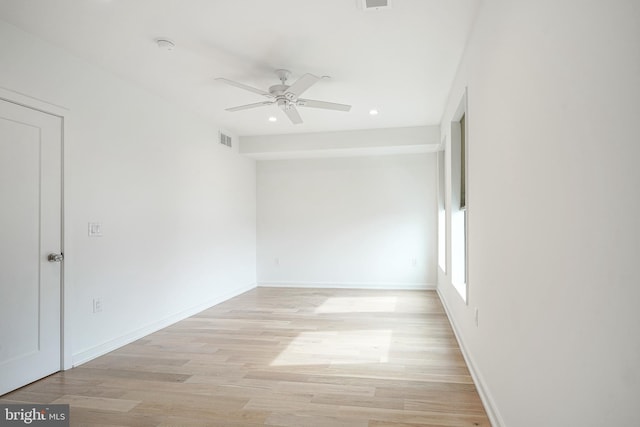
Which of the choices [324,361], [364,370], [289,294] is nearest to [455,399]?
[364,370]

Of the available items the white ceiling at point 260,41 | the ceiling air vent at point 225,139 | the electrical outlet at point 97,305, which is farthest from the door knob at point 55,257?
the ceiling air vent at point 225,139

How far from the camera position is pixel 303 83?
3.29 meters

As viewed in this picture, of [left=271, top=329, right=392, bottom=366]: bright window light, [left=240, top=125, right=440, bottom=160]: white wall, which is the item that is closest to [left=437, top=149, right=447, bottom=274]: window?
[left=240, top=125, right=440, bottom=160]: white wall

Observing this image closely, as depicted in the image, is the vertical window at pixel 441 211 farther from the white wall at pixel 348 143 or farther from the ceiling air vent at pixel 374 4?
the ceiling air vent at pixel 374 4

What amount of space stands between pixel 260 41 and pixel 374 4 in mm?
974

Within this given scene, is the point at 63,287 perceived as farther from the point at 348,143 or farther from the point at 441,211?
the point at 441,211

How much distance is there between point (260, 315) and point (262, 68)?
113 inches

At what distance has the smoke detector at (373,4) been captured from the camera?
2487 mm

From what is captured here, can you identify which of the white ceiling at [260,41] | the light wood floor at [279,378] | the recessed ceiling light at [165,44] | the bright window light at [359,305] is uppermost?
the white ceiling at [260,41]

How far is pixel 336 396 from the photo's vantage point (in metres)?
2.57

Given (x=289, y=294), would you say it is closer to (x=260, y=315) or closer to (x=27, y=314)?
(x=260, y=315)

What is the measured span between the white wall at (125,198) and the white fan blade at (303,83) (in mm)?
1669

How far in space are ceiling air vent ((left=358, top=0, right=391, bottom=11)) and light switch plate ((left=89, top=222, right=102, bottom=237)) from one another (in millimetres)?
2766
